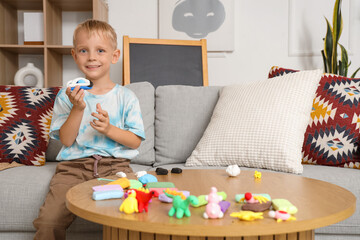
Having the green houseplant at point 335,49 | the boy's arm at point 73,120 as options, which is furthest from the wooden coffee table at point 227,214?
the green houseplant at point 335,49

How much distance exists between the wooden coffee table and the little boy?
0.33 metres

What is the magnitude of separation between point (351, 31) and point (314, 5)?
37 cm


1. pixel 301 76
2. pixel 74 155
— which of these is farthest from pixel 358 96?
pixel 74 155

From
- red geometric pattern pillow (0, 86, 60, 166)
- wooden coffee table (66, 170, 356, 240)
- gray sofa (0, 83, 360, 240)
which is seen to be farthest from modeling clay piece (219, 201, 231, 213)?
red geometric pattern pillow (0, 86, 60, 166)

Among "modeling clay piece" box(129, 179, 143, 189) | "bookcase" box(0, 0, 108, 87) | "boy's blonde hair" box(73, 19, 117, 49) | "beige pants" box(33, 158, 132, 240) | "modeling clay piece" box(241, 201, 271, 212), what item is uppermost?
"bookcase" box(0, 0, 108, 87)

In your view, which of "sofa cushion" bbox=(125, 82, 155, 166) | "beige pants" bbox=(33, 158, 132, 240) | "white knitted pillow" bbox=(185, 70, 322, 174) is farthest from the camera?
"sofa cushion" bbox=(125, 82, 155, 166)

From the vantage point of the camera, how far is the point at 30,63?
2932mm

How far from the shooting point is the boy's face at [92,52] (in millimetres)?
1406

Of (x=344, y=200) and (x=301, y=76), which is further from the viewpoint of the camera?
(x=301, y=76)

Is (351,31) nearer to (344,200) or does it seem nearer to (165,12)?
(165,12)

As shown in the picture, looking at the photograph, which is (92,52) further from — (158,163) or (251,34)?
(251,34)

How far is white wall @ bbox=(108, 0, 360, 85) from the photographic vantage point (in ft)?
10.4

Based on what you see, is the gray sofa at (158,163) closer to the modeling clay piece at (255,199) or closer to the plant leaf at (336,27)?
the modeling clay piece at (255,199)

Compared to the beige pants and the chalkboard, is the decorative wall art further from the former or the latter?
the beige pants
